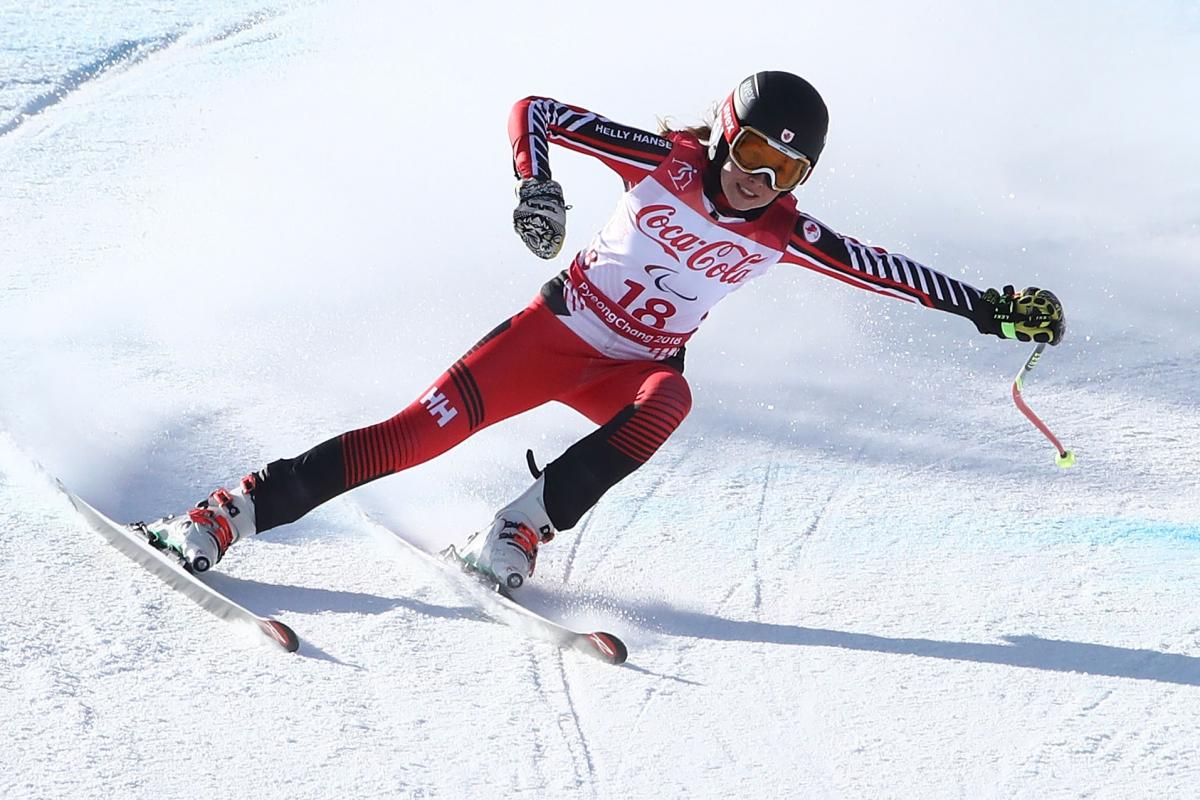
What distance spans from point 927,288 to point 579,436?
5.17 ft

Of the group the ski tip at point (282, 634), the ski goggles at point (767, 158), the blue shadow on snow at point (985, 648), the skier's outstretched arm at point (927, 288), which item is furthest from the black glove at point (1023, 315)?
the ski tip at point (282, 634)

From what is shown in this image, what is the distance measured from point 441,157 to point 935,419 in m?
3.56

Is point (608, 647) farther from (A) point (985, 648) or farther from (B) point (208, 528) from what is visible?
(B) point (208, 528)

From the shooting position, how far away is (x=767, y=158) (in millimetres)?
3404

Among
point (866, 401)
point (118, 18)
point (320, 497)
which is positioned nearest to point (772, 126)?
point (320, 497)

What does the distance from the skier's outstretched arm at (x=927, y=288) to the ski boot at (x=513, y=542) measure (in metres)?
0.93

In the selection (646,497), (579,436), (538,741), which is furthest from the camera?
(579,436)

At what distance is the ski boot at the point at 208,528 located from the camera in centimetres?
332

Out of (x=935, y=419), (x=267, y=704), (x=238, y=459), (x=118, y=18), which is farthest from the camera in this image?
(x=118, y=18)

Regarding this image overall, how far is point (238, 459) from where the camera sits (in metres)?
4.25

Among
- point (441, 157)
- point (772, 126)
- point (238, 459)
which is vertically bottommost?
point (238, 459)

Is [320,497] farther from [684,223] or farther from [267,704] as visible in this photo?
[684,223]

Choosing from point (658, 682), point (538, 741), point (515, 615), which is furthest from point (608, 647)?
point (538, 741)

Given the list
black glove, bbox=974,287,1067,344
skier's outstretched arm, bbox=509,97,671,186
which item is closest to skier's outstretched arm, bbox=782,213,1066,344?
black glove, bbox=974,287,1067,344
